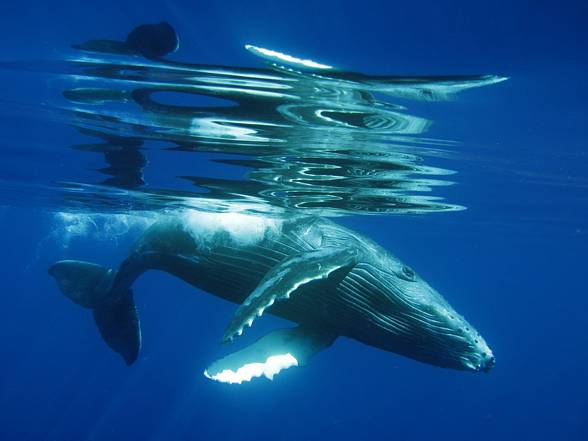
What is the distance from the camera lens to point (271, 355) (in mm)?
7281

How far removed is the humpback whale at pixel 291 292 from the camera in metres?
6.69

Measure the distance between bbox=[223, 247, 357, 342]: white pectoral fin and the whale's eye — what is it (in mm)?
1069

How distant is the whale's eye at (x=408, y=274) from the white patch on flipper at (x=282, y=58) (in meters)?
3.18

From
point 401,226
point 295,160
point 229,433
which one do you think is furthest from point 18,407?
point 295,160

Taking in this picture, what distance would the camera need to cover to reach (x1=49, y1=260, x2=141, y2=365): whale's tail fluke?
10523mm

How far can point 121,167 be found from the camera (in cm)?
1597

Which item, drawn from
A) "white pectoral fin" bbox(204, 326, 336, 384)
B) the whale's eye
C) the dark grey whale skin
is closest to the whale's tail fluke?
the dark grey whale skin

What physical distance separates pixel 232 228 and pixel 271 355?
2700 mm

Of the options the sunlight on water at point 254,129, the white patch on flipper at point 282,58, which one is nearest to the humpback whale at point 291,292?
the sunlight on water at point 254,129

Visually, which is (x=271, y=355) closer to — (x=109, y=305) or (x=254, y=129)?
(x=109, y=305)

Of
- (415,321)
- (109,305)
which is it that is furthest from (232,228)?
(415,321)

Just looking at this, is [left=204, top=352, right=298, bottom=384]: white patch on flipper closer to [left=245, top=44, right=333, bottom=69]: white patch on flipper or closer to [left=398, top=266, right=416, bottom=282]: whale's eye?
[left=398, top=266, right=416, bottom=282]: whale's eye

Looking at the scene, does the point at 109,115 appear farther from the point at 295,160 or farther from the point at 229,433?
the point at 229,433

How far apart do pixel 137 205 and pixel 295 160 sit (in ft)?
35.8
